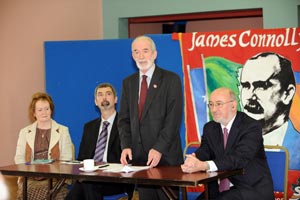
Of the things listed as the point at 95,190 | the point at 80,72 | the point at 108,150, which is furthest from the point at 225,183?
the point at 80,72

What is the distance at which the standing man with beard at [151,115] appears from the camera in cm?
472

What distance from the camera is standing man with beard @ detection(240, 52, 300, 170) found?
5781 millimetres

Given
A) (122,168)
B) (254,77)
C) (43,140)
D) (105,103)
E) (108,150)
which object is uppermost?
(254,77)

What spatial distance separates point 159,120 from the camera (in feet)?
15.6

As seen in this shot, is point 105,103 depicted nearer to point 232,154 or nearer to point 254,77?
point 254,77

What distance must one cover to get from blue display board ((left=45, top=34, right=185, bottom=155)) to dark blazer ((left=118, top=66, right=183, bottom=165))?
1.90 m

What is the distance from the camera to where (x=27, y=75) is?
799cm

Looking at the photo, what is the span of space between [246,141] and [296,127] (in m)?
1.58

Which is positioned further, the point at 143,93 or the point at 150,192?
the point at 143,93

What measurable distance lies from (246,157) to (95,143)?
1842 mm

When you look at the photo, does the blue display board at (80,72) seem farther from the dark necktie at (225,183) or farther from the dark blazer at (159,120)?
the dark necktie at (225,183)

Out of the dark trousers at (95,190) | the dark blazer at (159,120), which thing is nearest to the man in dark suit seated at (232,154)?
the dark blazer at (159,120)

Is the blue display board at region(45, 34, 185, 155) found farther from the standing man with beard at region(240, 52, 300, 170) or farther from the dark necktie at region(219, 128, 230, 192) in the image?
the dark necktie at region(219, 128, 230, 192)

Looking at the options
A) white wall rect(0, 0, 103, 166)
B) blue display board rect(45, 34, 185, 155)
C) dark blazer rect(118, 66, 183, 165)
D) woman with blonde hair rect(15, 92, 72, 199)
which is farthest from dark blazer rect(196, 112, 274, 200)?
white wall rect(0, 0, 103, 166)
